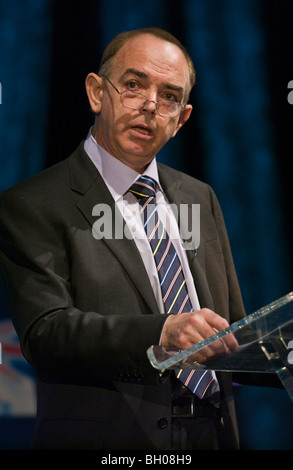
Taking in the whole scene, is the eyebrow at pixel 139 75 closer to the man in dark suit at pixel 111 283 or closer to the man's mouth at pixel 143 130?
the man in dark suit at pixel 111 283

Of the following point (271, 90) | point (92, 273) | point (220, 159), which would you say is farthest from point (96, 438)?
point (271, 90)

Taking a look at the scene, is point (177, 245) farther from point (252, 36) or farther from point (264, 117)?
point (252, 36)

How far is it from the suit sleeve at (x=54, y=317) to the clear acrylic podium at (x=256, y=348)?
184mm

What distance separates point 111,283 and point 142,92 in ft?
1.76

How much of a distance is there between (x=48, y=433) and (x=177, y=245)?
22.6 inches

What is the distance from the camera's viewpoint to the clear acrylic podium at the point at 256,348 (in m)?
0.99

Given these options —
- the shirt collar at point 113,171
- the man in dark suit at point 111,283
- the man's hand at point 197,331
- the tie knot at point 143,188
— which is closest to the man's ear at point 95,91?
the man in dark suit at point 111,283

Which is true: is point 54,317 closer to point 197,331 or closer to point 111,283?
point 111,283

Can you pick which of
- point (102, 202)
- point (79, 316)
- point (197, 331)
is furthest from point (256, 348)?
point (102, 202)

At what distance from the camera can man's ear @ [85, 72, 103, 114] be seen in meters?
1.79

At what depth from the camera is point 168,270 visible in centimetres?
160

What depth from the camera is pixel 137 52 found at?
1728 millimetres

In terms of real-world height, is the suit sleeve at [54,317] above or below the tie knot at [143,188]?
below
